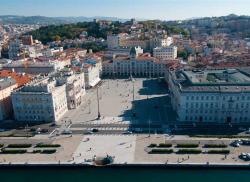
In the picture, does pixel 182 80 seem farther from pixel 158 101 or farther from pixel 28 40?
pixel 28 40

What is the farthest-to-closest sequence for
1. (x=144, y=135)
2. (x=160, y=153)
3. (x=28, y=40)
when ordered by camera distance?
(x=28, y=40), (x=144, y=135), (x=160, y=153)

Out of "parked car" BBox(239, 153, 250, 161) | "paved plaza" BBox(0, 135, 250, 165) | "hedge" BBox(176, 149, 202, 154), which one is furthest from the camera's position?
"hedge" BBox(176, 149, 202, 154)

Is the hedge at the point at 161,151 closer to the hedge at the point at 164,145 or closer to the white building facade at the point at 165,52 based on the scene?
the hedge at the point at 164,145

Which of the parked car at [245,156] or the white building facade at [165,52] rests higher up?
the white building facade at [165,52]

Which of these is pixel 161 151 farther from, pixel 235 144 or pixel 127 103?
pixel 127 103

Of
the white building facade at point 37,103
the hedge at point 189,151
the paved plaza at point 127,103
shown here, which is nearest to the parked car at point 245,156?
the hedge at point 189,151

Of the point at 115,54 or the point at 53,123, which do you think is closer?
the point at 53,123

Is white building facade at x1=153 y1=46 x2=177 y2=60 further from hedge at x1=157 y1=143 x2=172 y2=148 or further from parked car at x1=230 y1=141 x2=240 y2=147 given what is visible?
parked car at x1=230 y1=141 x2=240 y2=147

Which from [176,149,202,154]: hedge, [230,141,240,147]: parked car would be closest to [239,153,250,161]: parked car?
[230,141,240,147]: parked car

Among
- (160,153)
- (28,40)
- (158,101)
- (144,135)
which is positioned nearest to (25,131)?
(144,135)

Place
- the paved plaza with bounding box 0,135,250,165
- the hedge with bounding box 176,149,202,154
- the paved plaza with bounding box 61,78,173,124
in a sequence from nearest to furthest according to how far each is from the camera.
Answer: the paved plaza with bounding box 0,135,250,165
the hedge with bounding box 176,149,202,154
the paved plaza with bounding box 61,78,173,124

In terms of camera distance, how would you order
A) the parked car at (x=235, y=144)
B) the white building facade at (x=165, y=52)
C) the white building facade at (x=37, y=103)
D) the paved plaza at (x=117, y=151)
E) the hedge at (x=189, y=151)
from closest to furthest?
1. the paved plaza at (x=117, y=151)
2. the hedge at (x=189, y=151)
3. the parked car at (x=235, y=144)
4. the white building facade at (x=37, y=103)
5. the white building facade at (x=165, y=52)
